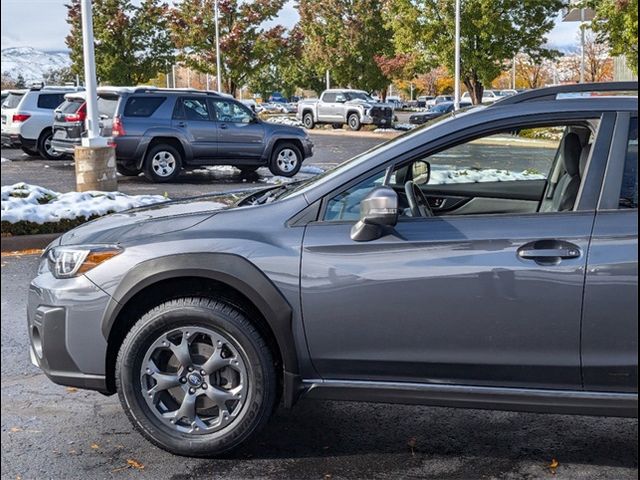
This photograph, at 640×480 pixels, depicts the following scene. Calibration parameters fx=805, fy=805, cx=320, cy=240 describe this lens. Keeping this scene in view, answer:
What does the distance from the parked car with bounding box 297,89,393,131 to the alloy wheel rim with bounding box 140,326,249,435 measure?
30076mm

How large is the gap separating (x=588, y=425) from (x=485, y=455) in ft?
2.31

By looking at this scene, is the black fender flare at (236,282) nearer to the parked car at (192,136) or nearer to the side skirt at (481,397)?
the side skirt at (481,397)

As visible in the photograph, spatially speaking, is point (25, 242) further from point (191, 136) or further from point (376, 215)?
point (191, 136)

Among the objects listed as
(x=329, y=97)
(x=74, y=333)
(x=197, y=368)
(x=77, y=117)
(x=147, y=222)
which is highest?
(x=329, y=97)

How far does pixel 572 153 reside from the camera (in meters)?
3.86

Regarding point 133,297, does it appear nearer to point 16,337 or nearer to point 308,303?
point 308,303

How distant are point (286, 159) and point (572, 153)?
42.8ft

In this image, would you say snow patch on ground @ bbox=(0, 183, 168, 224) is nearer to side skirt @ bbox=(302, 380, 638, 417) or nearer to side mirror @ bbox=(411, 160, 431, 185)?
side mirror @ bbox=(411, 160, 431, 185)

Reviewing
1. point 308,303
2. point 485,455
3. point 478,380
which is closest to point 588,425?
point 485,455

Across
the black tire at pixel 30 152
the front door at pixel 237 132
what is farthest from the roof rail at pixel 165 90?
the black tire at pixel 30 152

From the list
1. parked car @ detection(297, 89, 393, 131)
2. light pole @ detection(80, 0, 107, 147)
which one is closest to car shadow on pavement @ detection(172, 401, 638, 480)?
light pole @ detection(80, 0, 107, 147)

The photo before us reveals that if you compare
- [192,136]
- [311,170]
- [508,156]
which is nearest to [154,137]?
[192,136]

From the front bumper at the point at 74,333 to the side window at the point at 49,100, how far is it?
56.1 feet

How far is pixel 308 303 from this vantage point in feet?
11.5
